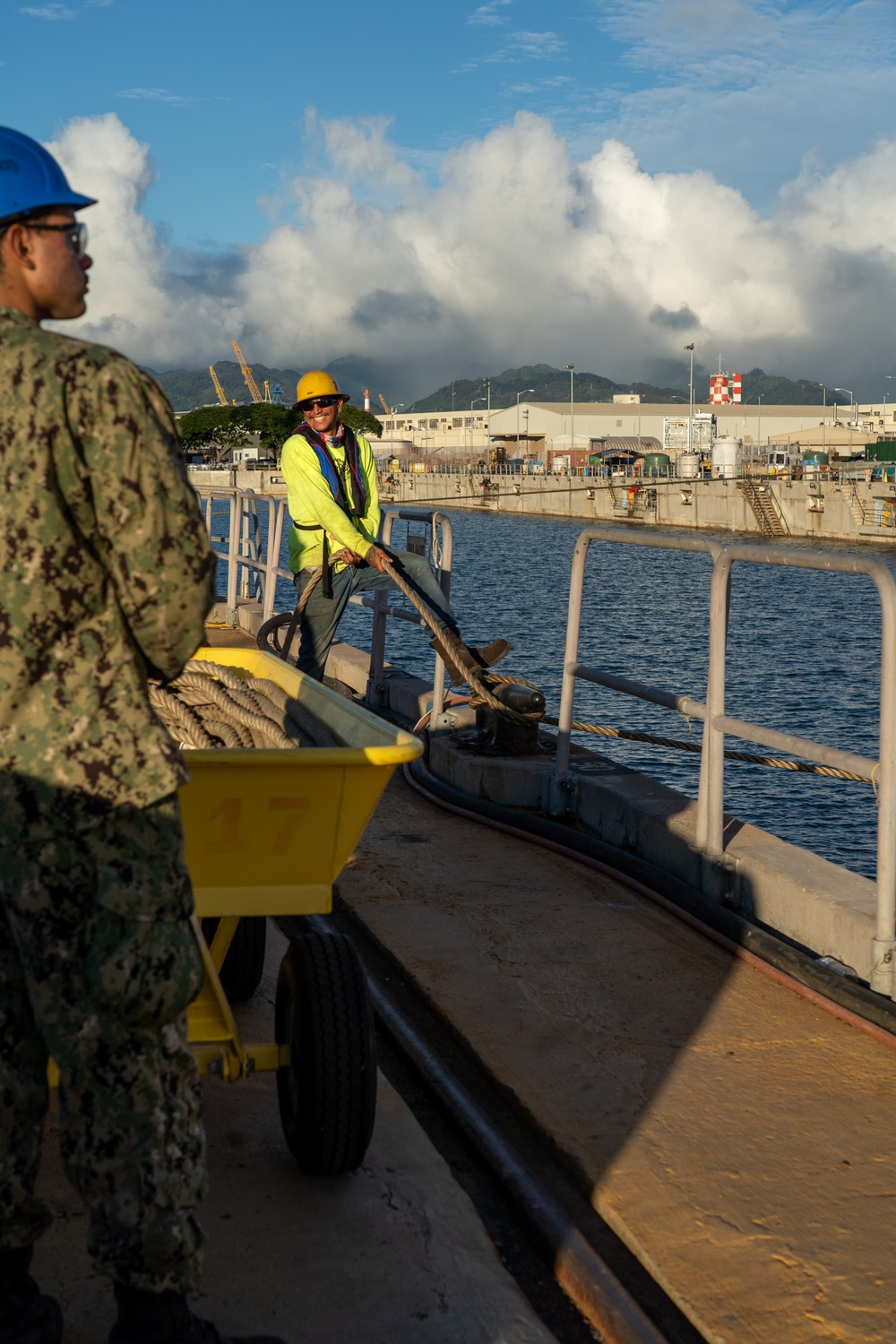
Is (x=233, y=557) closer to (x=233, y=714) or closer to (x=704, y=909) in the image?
(x=704, y=909)

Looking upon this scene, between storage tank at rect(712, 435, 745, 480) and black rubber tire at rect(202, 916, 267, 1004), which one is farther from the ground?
storage tank at rect(712, 435, 745, 480)

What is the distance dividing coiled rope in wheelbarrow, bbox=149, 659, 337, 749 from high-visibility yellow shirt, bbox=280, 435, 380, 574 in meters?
2.32

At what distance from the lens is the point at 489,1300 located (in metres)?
2.85

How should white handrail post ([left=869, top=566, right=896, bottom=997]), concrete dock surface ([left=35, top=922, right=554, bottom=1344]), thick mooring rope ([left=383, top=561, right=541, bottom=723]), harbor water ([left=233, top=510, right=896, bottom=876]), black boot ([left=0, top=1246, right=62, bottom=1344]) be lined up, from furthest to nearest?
harbor water ([left=233, top=510, right=896, bottom=876]) < thick mooring rope ([left=383, top=561, right=541, bottom=723]) < white handrail post ([left=869, top=566, right=896, bottom=997]) < concrete dock surface ([left=35, top=922, right=554, bottom=1344]) < black boot ([left=0, top=1246, right=62, bottom=1344])

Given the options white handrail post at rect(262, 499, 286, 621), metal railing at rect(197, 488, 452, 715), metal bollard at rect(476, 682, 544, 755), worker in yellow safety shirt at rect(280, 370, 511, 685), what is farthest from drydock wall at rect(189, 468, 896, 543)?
worker in yellow safety shirt at rect(280, 370, 511, 685)

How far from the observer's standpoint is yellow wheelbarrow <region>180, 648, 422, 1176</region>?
3049 millimetres

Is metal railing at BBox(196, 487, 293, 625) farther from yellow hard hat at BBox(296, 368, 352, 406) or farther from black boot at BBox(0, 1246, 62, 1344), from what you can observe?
black boot at BBox(0, 1246, 62, 1344)

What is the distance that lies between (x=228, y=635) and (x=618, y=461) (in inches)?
3964

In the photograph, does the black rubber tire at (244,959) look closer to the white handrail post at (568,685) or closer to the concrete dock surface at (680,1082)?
the concrete dock surface at (680,1082)

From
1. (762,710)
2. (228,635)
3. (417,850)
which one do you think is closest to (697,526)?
(762,710)

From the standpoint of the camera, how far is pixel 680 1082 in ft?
12.7

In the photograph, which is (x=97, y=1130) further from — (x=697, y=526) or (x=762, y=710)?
(x=697, y=526)

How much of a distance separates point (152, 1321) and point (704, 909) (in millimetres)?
3291

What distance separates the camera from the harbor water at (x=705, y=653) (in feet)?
51.0
